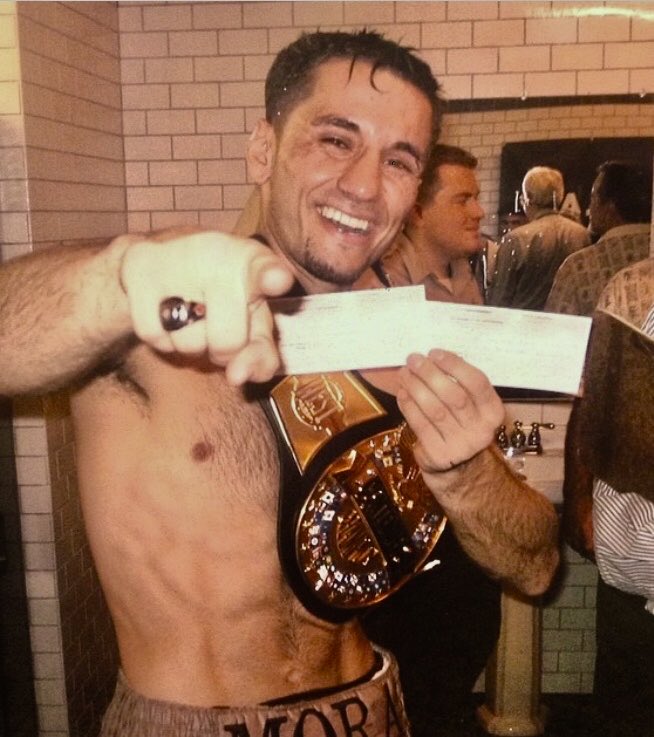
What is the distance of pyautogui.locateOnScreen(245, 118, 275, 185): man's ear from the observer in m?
1.04

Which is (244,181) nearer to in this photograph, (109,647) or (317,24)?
(317,24)

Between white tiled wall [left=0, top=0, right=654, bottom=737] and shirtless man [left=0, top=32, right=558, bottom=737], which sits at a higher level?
white tiled wall [left=0, top=0, right=654, bottom=737]

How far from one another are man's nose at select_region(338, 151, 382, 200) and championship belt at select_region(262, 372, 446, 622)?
23 cm

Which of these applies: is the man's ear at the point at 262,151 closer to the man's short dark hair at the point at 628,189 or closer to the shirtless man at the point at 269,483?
the shirtless man at the point at 269,483

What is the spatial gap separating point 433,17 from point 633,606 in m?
1.41

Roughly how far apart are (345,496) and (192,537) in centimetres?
20

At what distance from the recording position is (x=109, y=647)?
1849 millimetres

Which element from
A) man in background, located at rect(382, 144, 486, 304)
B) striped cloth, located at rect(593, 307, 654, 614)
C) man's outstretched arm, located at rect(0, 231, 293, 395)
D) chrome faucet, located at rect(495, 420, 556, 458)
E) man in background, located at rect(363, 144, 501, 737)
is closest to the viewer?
man's outstretched arm, located at rect(0, 231, 293, 395)

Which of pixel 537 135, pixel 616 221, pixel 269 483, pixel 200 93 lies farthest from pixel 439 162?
pixel 269 483

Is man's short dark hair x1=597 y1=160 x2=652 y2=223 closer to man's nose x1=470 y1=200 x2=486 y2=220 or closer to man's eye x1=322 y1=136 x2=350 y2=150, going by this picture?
man's nose x1=470 y1=200 x2=486 y2=220

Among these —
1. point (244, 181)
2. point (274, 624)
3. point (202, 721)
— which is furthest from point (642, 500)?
point (244, 181)

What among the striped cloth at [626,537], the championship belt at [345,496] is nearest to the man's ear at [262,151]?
the championship belt at [345,496]

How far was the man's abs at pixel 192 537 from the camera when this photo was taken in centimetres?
88

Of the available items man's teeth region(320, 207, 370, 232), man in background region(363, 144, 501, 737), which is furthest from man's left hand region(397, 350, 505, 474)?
man in background region(363, 144, 501, 737)
